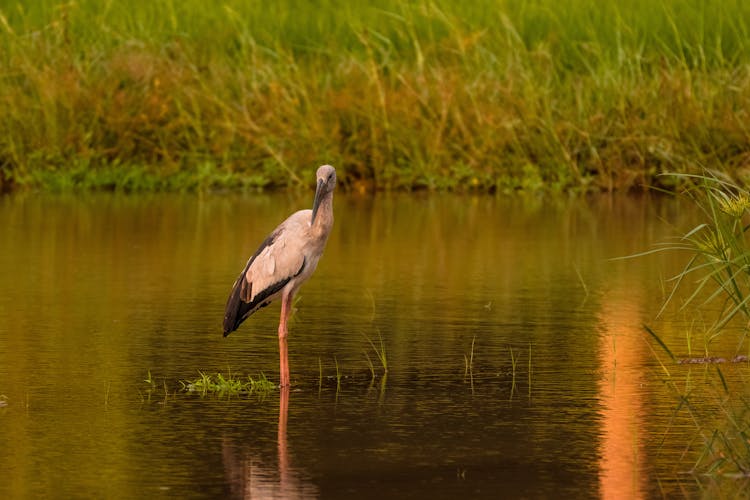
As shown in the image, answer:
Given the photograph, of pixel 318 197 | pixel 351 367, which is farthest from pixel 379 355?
pixel 318 197

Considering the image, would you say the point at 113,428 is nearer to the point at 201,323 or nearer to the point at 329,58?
the point at 201,323

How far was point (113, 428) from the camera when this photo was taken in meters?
8.31

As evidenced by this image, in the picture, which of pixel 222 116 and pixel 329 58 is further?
pixel 329 58

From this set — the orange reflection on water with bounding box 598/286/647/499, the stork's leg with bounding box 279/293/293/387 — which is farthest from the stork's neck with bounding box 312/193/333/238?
the orange reflection on water with bounding box 598/286/647/499

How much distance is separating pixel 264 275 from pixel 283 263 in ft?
0.39

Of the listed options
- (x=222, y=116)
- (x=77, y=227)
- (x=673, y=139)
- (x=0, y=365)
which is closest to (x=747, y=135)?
(x=673, y=139)

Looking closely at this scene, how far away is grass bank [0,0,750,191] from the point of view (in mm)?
21797

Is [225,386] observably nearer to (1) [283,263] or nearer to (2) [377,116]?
(1) [283,263]

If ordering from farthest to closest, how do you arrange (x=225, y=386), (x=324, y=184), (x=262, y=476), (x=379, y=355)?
(x=379, y=355) → (x=324, y=184) → (x=225, y=386) → (x=262, y=476)

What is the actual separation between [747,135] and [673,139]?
0.85m

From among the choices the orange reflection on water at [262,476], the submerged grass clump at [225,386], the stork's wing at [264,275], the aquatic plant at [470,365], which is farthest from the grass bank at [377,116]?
the orange reflection on water at [262,476]

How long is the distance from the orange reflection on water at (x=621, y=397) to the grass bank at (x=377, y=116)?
28.0 feet

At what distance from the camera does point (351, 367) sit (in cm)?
1012

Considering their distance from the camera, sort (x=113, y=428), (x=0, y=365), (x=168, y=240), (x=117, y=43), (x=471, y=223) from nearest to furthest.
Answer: (x=113, y=428) → (x=0, y=365) → (x=168, y=240) → (x=471, y=223) → (x=117, y=43)
